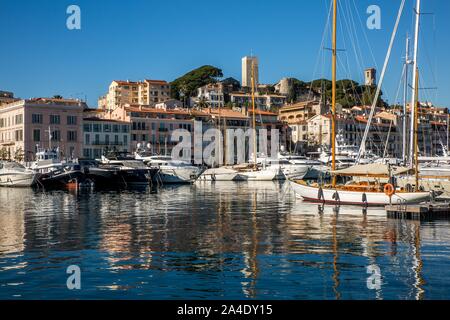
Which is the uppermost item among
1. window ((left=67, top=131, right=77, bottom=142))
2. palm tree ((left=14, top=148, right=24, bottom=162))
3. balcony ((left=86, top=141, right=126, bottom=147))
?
window ((left=67, top=131, right=77, bottom=142))

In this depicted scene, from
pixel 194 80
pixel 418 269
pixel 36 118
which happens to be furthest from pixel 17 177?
pixel 194 80

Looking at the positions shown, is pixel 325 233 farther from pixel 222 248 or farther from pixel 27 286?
pixel 27 286

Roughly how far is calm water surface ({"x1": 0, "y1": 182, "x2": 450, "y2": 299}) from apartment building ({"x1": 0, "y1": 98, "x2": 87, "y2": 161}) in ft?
197

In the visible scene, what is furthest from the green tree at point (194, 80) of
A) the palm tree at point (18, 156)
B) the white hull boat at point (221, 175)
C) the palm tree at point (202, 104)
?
the white hull boat at point (221, 175)

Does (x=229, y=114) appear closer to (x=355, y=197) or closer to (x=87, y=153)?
(x=87, y=153)

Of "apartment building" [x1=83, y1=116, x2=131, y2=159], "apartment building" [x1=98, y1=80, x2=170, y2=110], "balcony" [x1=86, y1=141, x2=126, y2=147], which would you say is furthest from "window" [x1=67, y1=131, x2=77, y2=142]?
"apartment building" [x1=98, y1=80, x2=170, y2=110]

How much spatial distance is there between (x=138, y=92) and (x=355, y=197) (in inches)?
4802

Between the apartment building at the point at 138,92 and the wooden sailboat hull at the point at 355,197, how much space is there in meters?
111

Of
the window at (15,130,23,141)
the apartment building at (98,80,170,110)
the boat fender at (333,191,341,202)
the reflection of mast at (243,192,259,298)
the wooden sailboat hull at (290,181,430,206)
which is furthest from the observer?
the apartment building at (98,80,170,110)

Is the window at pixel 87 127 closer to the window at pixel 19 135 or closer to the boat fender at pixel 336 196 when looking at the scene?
the window at pixel 19 135

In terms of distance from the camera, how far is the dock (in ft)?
105

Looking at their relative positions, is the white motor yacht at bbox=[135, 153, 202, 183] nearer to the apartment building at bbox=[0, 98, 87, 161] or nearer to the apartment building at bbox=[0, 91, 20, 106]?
the apartment building at bbox=[0, 98, 87, 161]

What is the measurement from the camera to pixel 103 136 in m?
104

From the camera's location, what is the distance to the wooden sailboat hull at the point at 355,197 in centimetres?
3572
